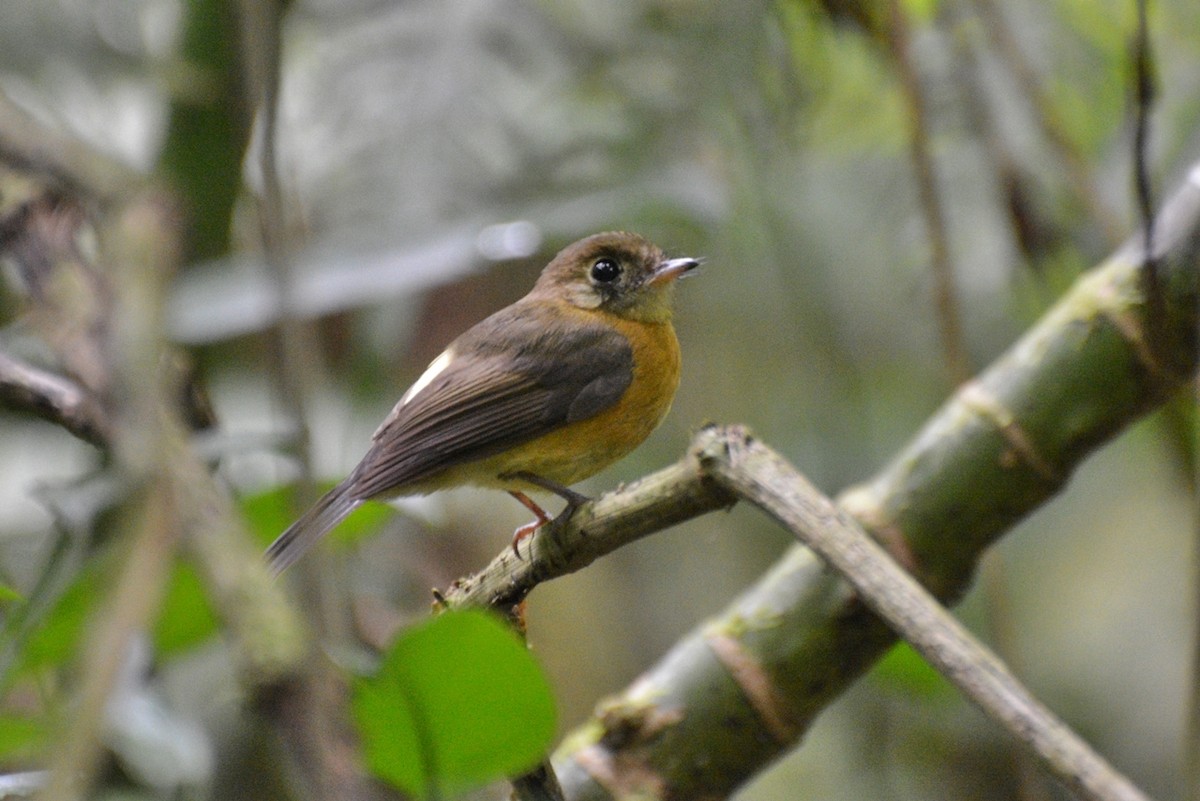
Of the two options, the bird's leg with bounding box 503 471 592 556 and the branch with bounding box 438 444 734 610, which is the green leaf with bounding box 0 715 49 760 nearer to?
the branch with bounding box 438 444 734 610

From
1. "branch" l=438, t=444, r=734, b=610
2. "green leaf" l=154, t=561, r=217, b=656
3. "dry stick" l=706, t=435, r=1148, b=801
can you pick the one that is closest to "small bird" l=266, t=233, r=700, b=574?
"green leaf" l=154, t=561, r=217, b=656

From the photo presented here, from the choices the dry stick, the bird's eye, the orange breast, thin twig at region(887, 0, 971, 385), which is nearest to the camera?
the dry stick

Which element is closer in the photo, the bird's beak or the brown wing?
the brown wing

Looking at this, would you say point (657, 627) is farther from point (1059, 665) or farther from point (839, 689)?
point (839, 689)

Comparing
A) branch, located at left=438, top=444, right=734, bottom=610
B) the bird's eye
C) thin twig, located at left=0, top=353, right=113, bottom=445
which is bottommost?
branch, located at left=438, top=444, right=734, bottom=610

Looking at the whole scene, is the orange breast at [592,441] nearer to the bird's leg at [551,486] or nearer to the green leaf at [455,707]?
the bird's leg at [551,486]

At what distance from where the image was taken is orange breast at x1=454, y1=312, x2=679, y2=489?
2.85 m

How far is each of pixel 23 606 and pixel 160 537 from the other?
1008mm

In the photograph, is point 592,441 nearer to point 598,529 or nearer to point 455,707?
point 598,529

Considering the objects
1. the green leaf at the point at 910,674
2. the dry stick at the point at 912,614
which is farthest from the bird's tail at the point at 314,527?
the green leaf at the point at 910,674

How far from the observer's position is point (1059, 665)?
4184 millimetres

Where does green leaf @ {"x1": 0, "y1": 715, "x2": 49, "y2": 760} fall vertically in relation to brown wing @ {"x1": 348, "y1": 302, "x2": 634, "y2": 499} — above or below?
below

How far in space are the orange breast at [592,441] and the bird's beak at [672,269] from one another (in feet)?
0.81

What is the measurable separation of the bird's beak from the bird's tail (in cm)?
105
